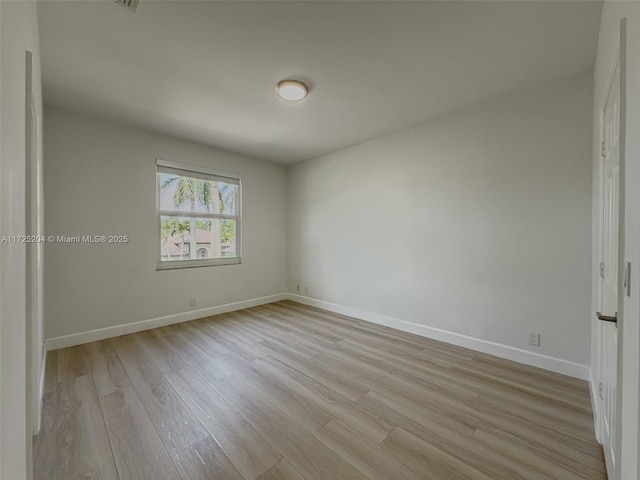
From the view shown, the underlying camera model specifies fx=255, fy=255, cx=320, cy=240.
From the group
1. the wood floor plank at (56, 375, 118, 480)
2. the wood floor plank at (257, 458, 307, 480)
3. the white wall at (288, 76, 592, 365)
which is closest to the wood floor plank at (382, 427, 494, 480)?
the wood floor plank at (257, 458, 307, 480)

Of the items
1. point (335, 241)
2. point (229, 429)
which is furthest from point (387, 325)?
point (229, 429)

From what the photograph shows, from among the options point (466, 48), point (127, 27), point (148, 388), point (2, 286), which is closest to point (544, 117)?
point (466, 48)

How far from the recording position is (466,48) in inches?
74.8

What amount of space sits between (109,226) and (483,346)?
178 inches

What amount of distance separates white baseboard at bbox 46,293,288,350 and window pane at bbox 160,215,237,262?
81 centimetres

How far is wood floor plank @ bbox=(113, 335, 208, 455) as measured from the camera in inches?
62.1

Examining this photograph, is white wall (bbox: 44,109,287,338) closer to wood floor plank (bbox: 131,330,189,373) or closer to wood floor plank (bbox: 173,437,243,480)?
wood floor plank (bbox: 131,330,189,373)

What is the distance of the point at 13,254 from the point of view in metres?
0.89

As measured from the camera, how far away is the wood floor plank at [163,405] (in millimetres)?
1576

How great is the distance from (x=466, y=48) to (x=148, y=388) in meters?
3.63

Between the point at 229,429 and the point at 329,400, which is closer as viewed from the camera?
the point at 229,429

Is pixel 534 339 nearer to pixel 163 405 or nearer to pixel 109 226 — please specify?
pixel 163 405

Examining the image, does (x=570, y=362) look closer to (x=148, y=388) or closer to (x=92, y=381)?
(x=148, y=388)

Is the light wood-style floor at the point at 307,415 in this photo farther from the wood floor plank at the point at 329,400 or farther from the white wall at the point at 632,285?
the white wall at the point at 632,285
